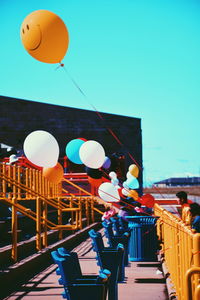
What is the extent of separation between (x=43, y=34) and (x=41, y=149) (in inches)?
99.3

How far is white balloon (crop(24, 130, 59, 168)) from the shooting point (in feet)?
A: 24.9

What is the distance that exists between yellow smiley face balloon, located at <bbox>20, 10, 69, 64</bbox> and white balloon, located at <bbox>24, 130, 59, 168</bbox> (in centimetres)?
202

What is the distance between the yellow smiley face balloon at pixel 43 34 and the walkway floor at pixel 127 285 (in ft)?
12.2

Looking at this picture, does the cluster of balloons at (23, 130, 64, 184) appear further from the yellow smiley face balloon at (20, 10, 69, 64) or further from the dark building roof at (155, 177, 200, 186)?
the dark building roof at (155, 177, 200, 186)

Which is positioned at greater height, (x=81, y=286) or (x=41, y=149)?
(x=41, y=149)

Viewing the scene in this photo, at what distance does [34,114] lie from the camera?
118 ft

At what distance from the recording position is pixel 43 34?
5.63m

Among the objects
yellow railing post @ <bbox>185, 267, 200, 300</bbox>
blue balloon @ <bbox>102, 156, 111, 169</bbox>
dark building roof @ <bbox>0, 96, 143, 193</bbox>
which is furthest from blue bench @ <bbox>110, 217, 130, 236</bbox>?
dark building roof @ <bbox>0, 96, 143, 193</bbox>

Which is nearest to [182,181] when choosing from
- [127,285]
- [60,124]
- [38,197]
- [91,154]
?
[60,124]

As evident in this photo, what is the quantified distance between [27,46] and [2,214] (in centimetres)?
583

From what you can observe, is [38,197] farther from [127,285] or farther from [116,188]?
[127,285]

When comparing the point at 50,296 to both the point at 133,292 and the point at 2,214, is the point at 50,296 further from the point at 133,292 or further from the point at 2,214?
the point at 2,214

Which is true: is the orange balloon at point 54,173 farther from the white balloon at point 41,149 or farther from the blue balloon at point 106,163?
the white balloon at point 41,149

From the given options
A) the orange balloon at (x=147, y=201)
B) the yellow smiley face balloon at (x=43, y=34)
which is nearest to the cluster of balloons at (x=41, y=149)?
the yellow smiley face balloon at (x=43, y=34)
